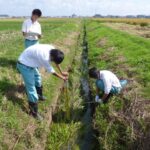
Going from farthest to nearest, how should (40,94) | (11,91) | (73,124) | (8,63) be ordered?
(8,63)
(40,94)
(73,124)
(11,91)

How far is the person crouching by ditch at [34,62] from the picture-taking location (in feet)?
25.1

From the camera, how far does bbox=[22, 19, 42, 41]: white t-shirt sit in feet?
34.9

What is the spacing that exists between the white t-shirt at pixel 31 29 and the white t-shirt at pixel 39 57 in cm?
261

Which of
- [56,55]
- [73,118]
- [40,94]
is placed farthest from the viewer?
[73,118]

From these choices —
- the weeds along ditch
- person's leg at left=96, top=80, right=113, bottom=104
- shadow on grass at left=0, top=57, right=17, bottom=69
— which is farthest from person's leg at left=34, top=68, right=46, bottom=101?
shadow on grass at left=0, top=57, right=17, bottom=69

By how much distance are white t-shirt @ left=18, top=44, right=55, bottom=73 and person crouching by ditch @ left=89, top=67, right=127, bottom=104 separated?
4.64 ft

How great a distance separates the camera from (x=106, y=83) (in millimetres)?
8852

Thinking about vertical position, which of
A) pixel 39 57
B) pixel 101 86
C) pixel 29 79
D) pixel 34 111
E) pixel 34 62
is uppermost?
pixel 39 57

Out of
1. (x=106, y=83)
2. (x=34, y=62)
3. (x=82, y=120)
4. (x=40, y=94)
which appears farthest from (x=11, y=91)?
(x=106, y=83)

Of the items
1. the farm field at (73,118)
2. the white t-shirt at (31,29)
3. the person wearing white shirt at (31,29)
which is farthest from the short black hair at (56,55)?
the white t-shirt at (31,29)

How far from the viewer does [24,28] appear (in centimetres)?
1066

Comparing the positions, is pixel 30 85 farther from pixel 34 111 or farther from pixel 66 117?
pixel 66 117

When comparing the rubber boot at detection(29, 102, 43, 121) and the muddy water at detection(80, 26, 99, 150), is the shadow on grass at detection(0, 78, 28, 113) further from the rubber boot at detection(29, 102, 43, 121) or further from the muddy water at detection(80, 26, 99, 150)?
the muddy water at detection(80, 26, 99, 150)

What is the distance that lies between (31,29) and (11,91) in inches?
98.3
